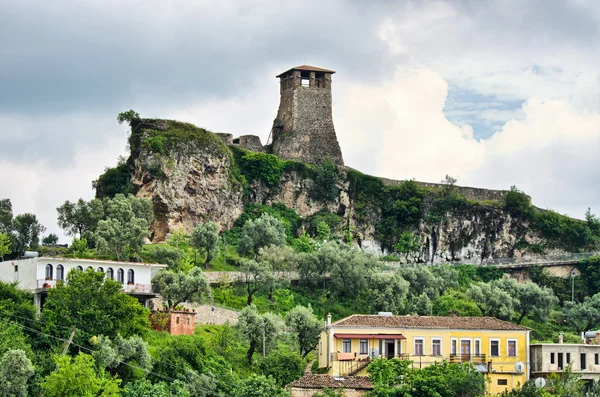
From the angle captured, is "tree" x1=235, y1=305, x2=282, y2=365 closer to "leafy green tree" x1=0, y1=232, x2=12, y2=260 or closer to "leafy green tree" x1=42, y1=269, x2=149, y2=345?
"leafy green tree" x1=42, y1=269, x2=149, y2=345

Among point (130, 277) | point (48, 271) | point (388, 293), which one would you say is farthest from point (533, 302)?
point (48, 271)

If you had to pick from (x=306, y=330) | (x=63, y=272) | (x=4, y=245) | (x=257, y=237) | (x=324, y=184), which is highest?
(x=324, y=184)

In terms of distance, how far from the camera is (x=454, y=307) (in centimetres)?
9750

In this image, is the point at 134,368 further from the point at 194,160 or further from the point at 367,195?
the point at 367,195

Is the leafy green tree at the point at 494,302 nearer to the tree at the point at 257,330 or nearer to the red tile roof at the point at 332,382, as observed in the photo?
the tree at the point at 257,330

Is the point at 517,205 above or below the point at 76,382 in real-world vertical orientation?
above

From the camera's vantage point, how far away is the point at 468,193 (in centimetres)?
12450

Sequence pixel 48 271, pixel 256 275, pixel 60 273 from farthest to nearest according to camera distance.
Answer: pixel 256 275 → pixel 60 273 → pixel 48 271

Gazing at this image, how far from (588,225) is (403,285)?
36.9 meters

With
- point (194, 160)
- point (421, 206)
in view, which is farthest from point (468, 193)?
point (194, 160)

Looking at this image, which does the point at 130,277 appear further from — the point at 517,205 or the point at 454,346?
the point at 517,205

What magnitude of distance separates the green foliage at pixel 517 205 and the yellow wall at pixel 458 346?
46546 mm

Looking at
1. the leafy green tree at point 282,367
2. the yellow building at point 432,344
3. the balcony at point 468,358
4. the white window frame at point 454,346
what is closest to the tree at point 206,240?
the yellow building at point 432,344

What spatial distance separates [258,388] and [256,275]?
2567 cm
